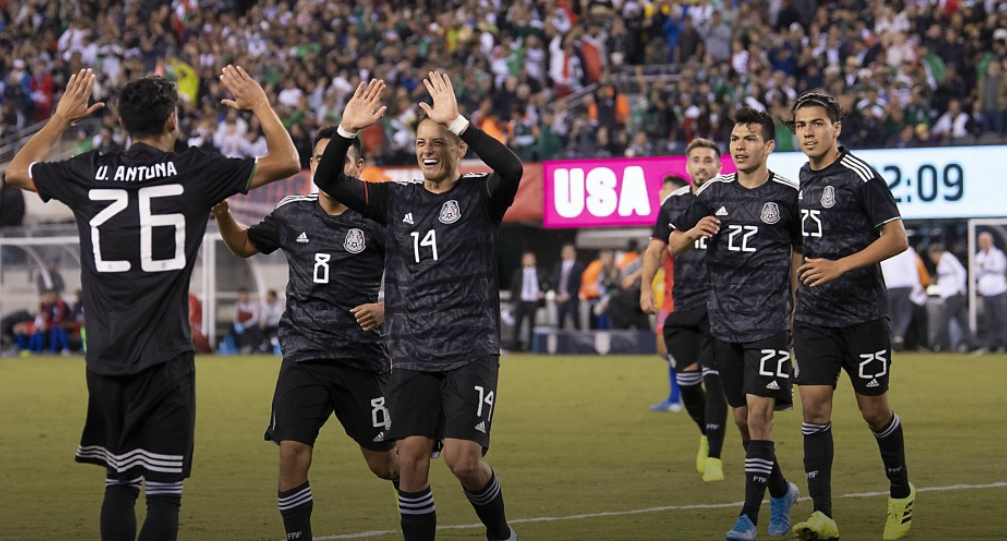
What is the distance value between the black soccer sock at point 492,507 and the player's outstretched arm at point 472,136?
4.55 ft

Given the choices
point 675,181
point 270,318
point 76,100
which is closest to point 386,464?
point 76,100

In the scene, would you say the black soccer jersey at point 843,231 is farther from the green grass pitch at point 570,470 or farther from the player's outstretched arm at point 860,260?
the green grass pitch at point 570,470

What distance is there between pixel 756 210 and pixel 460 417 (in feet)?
8.25

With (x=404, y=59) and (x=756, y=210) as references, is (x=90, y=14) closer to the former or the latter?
(x=404, y=59)

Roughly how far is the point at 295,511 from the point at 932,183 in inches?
711

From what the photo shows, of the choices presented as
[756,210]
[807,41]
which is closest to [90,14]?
[807,41]

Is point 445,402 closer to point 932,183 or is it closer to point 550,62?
point 932,183

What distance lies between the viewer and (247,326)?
28234 millimetres

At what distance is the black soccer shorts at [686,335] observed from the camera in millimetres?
11352

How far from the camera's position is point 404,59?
29.8m

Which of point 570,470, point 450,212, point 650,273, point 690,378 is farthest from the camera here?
point 570,470

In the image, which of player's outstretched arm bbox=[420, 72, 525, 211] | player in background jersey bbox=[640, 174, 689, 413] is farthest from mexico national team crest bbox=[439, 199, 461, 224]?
player in background jersey bbox=[640, 174, 689, 413]

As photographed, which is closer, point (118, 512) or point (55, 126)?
point (118, 512)

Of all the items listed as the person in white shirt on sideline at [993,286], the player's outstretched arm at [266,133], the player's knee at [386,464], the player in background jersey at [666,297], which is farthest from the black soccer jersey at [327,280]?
the person in white shirt on sideline at [993,286]
